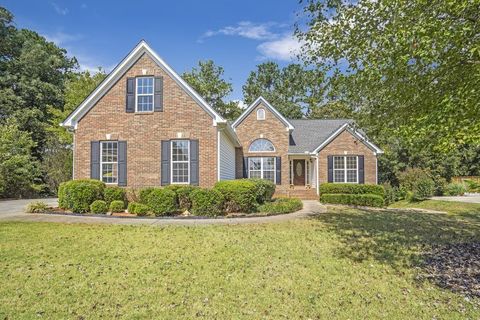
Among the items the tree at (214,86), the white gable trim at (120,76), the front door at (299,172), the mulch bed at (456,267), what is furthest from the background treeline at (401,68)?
the tree at (214,86)

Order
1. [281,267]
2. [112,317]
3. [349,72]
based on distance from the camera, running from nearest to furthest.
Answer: [112,317], [281,267], [349,72]

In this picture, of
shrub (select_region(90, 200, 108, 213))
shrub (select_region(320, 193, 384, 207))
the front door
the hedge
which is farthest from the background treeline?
the front door

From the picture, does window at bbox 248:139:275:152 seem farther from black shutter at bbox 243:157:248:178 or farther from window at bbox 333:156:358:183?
window at bbox 333:156:358:183

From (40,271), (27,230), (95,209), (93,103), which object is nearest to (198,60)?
(93,103)

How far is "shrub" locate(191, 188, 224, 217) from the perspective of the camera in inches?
461

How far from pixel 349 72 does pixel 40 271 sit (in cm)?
807

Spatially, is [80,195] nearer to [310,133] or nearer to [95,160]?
[95,160]

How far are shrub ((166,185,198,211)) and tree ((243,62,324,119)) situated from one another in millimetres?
32392

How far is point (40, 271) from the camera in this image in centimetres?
550

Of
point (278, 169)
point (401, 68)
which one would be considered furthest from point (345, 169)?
point (401, 68)

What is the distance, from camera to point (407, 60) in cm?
543

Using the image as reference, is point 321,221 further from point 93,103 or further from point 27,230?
point 93,103

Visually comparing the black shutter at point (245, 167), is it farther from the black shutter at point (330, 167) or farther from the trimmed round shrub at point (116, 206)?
the trimmed round shrub at point (116, 206)

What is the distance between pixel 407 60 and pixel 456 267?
4.40m
